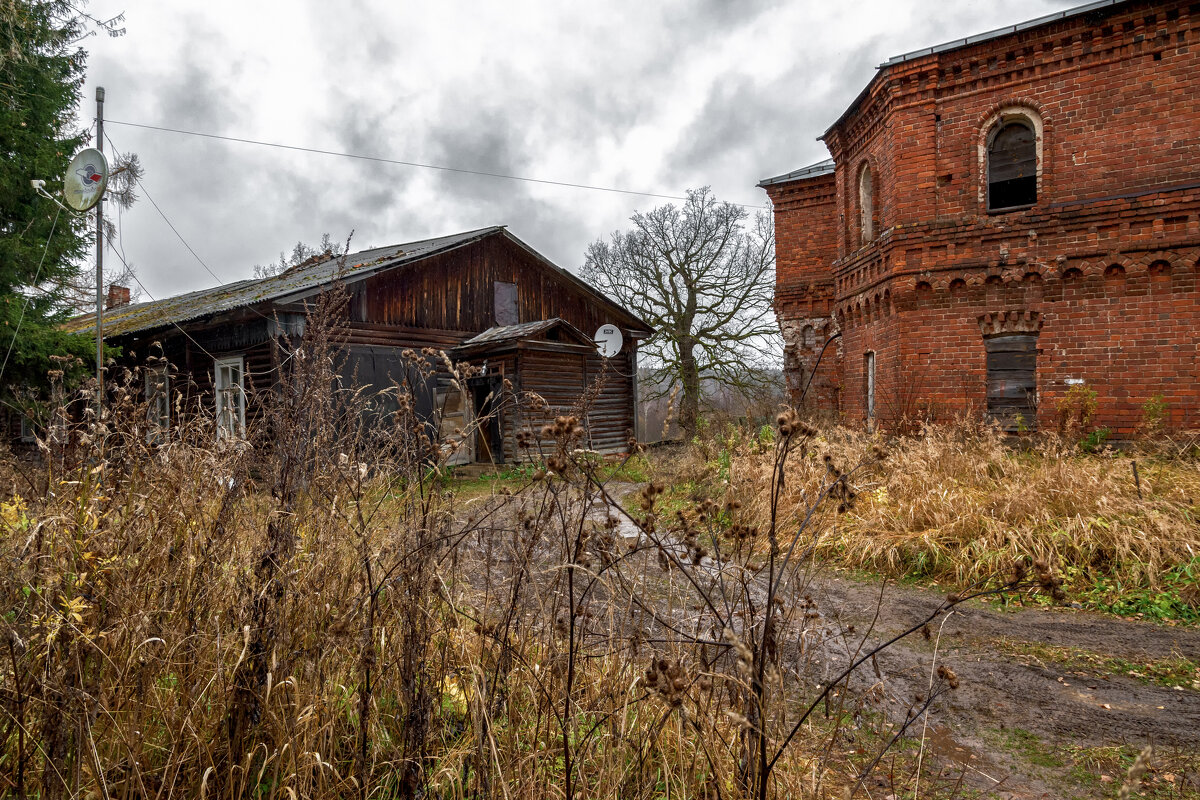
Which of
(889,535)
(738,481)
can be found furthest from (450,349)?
(889,535)

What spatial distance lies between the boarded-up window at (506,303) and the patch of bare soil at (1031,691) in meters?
11.9

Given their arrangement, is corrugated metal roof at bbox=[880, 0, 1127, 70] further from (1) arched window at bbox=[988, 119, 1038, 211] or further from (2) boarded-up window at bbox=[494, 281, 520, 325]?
(2) boarded-up window at bbox=[494, 281, 520, 325]

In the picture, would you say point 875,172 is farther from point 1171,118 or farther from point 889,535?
point 889,535

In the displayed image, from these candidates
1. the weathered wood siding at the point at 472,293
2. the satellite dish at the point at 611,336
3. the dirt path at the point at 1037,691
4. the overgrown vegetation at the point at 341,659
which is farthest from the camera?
the satellite dish at the point at 611,336

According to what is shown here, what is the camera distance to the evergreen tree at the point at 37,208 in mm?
9242

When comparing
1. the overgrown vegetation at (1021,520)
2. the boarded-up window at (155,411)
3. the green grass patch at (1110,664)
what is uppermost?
the boarded-up window at (155,411)

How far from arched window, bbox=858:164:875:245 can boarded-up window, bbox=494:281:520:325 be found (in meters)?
8.06

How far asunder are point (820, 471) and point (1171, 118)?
813 centimetres

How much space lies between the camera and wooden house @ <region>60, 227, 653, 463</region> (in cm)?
1252

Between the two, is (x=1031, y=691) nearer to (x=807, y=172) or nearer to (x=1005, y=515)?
(x=1005, y=515)

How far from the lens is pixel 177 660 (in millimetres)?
2320

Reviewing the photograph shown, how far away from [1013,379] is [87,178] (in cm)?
1348

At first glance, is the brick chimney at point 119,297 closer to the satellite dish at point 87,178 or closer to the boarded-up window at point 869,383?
the satellite dish at point 87,178

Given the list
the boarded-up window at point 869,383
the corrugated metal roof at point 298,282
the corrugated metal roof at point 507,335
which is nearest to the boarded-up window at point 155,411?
the corrugated metal roof at point 298,282
